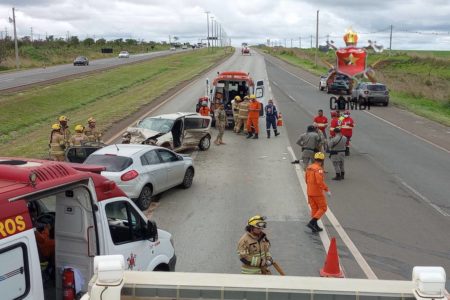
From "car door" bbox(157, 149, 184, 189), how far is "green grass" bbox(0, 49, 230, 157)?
18.1 feet

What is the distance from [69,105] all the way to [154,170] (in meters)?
21.4


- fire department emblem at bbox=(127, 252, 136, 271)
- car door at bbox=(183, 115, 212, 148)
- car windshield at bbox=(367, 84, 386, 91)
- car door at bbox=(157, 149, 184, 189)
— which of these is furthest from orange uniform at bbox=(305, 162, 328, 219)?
car windshield at bbox=(367, 84, 386, 91)

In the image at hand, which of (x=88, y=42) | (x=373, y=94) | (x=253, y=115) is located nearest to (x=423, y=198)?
(x=253, y=115)

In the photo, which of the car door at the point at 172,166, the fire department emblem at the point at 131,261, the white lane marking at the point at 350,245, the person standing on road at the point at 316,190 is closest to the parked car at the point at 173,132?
the car door at the point at 172,166

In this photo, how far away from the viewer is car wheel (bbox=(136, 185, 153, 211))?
12094mm

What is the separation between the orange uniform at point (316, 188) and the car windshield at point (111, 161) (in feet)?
13.5

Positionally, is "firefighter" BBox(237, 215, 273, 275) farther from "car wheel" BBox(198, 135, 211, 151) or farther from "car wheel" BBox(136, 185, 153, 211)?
"car wheel" BBox(198, 135, 211, 151)

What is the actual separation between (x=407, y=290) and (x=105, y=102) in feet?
104

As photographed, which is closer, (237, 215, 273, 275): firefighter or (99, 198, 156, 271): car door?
(99, 198, 156, 271): car door

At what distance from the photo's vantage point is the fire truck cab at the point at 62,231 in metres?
4.59

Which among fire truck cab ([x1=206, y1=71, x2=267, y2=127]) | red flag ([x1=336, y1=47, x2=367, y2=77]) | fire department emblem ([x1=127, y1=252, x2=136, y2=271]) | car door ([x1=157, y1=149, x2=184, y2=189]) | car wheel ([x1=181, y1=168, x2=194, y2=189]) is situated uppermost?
red flag ([x1=336, y1=47, x2=367, y2=77])

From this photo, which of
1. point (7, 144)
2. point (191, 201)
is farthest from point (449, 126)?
point (7, 144)

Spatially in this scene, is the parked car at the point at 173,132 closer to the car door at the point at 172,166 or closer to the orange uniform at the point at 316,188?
the car door at the point at 172,166

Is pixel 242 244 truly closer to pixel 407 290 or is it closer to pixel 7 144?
pixel 407 290
